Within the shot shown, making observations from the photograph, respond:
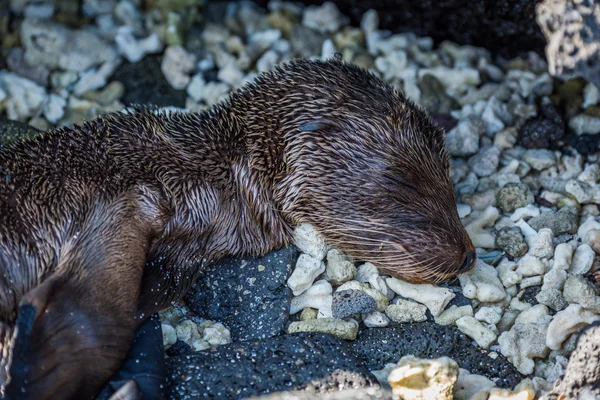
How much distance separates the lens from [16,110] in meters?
7.09

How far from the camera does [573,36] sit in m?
5.37

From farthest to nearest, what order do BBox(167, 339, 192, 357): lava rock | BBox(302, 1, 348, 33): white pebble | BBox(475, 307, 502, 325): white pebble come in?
1. BBox(302, 1, 348, 33): white pebble
2. BBox(475, 307, 502, 325): white pebble
3. BBox(167, 339, 192, 357): lava rock

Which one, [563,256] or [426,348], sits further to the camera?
[563,256]

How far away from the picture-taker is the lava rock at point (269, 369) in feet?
15.1

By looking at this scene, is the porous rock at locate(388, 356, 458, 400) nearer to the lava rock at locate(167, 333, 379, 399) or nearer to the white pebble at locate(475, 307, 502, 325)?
the lava rock at locate(167, 333, 379, 399)

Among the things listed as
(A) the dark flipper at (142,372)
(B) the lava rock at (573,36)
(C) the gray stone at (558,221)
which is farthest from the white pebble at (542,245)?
(A) the dark flipper at (142,372)

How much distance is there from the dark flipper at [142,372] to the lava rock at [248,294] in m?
0.49

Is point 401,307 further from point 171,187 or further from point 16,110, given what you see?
point 16,110

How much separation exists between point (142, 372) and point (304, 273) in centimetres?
127

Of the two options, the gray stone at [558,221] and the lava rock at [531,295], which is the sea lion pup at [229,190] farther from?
the gray stone at [558,221]

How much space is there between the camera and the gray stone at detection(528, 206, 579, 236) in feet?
18.9

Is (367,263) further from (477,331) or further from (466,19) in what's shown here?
(466,19)

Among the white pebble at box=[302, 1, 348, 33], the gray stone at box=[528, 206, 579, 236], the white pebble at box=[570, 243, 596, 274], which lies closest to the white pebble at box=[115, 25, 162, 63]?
the white pebble at box=[302, 1, 348, 33]

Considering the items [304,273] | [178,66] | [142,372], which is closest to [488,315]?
[304,273]
